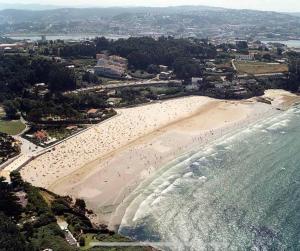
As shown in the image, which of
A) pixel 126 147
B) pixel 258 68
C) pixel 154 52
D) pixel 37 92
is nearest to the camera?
pixel 126 147

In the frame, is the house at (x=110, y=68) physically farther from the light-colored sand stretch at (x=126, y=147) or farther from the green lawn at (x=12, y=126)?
the green lawn at (x=12, y=126)

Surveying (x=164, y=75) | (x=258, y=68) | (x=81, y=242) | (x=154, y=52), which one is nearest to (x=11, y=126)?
(x=81, y=242)

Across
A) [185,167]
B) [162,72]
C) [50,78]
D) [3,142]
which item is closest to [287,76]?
[162,72]

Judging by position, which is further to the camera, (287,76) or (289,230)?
(287,76)

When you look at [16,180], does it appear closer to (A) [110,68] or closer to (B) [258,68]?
(A) [110,68]

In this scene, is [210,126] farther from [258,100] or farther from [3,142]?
[3,142]

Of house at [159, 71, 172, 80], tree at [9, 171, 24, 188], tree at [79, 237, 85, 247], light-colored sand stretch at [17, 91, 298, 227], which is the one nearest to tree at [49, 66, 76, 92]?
light-colored sand stretch at [17, 91, 298, 227]
